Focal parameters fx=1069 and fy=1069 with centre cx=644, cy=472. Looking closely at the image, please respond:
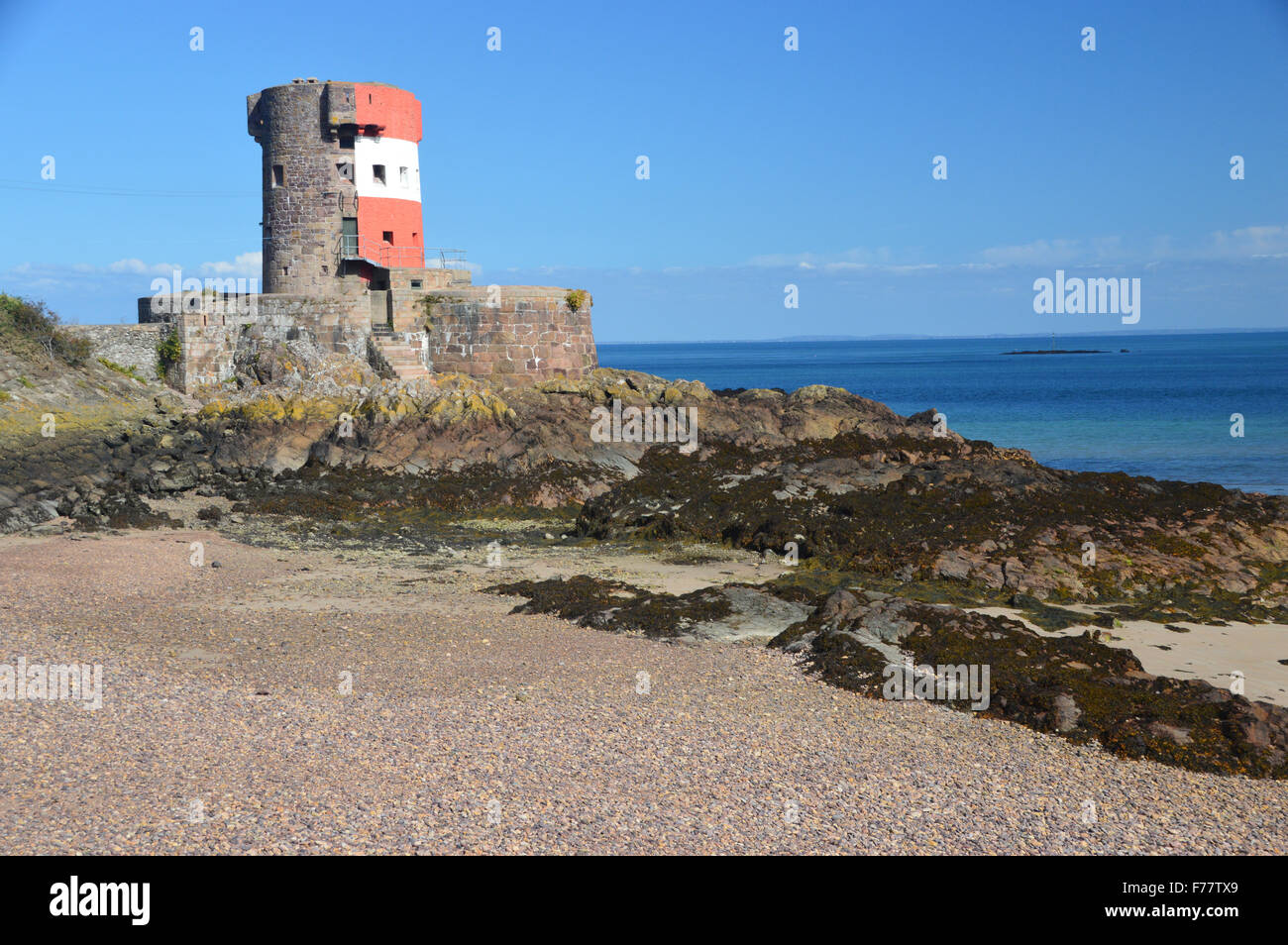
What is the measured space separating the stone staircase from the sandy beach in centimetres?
1773

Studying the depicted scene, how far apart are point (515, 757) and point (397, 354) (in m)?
23.7

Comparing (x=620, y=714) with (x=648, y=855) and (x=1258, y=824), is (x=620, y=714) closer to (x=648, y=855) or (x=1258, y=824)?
(x=648, y=855)

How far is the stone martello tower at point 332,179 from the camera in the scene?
31.5m

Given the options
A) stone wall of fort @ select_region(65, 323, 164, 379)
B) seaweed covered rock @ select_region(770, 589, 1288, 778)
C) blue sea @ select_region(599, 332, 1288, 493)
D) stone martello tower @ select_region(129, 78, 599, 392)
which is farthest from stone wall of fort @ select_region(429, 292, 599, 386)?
blue sea @ select_region(599, 332, 1288, 493)

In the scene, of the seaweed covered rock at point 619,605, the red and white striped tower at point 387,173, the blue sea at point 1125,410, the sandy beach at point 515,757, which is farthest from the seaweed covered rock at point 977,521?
the blue sea at point 1125,410

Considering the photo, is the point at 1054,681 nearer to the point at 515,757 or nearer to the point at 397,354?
the point at 515,757

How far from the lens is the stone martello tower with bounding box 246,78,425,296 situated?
31547 millimetres

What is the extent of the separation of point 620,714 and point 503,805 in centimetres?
244

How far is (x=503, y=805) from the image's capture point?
792 centimetres

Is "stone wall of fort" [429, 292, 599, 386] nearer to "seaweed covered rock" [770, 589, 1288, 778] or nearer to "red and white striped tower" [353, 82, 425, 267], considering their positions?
"red and white striped tower" [353, 82, 425, 267]

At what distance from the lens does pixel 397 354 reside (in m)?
31.1

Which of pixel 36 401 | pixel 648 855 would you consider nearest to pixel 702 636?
pixel 648 855

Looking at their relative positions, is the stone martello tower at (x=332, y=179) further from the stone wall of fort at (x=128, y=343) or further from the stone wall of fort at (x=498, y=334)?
the stone wall of fort at (x=128, y=343)

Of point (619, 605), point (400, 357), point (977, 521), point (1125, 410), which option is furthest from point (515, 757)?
point (1125, 410)
